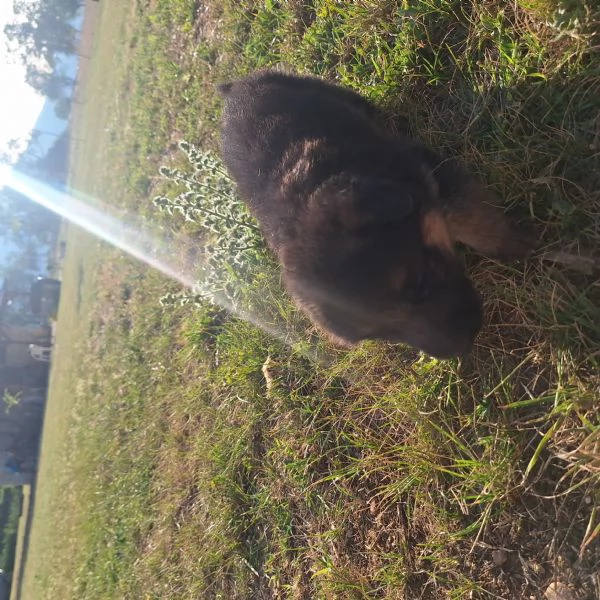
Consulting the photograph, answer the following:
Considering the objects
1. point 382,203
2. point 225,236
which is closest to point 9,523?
point 225,236

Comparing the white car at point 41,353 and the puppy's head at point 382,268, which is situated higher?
the puppy's head at point 382,268

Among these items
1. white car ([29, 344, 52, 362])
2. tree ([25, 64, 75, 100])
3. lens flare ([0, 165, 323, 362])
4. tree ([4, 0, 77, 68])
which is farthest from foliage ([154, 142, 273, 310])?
tree ([25, 64, 75, 100])

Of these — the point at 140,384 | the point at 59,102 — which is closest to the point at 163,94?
the point at 140,384

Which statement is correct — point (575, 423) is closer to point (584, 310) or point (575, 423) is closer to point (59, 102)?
point (584, 310)

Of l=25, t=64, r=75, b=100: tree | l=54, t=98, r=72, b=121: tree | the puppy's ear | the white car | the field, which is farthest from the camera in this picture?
l=25, t=64, r=75, b=100: tree

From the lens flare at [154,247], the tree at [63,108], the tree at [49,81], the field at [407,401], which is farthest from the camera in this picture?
the tree at [49,81]

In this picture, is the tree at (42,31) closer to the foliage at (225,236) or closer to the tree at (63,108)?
the tree at (63,108)

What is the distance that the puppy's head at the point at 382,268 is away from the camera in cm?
276

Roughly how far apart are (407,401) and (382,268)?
3.58 ft

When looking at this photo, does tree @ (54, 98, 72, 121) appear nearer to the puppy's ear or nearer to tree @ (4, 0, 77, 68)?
tree @ (4, 0, 77, 68)

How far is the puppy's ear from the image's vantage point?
104 inches

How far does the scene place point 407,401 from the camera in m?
3.47

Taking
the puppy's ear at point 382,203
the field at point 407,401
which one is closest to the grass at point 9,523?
the field at point 407,401

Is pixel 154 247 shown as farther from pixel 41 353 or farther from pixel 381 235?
pixel 41 353
